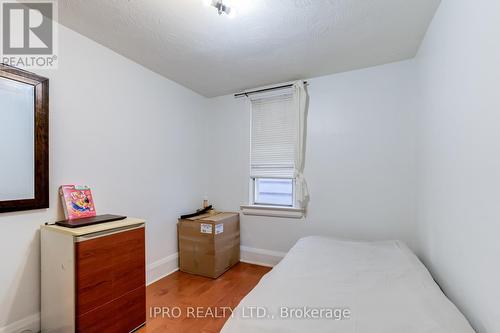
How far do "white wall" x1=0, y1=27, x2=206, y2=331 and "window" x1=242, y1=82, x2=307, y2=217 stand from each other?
0.91 m

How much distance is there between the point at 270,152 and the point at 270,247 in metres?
1.28

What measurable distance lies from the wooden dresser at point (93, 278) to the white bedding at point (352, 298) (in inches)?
41.5

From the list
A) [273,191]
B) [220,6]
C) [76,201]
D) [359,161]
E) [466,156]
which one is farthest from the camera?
[273,191]

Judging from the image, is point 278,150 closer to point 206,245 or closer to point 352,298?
point 206,245

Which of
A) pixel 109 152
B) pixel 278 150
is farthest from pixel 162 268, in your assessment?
pixel 278 150

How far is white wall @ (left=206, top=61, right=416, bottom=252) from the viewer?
2410 mm

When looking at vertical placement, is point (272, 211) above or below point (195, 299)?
above

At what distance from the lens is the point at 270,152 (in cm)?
313

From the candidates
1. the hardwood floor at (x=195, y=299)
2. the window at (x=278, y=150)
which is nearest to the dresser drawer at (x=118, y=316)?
the hardwood floor at (x=195, y=299)

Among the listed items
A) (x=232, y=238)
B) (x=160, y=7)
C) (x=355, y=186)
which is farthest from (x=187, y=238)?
(x=160, y=7)

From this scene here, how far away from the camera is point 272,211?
9.95ft

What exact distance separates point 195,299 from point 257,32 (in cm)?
253

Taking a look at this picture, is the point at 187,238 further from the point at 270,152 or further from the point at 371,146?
the point at 371,146

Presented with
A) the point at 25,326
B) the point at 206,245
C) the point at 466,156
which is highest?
the point at 466,156
